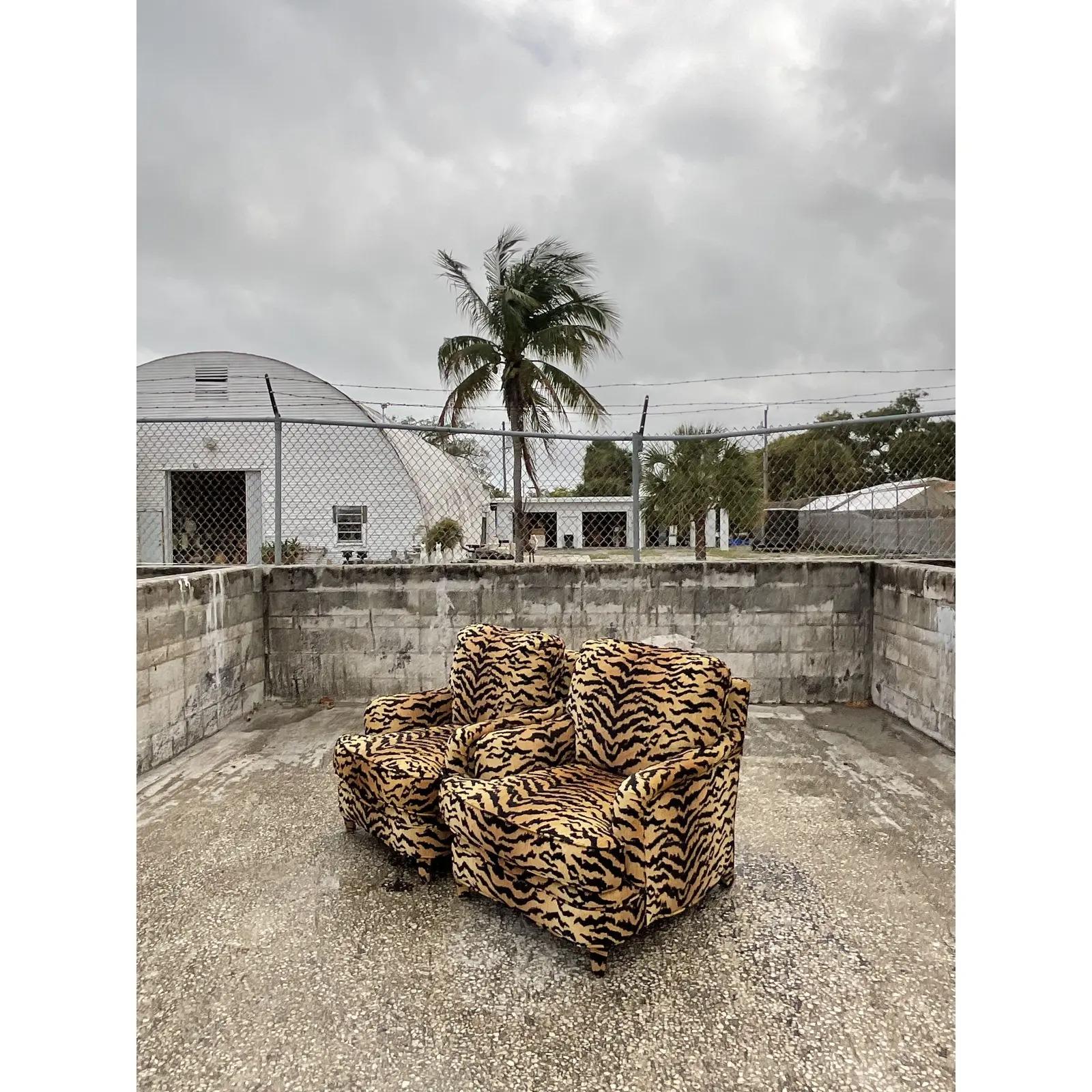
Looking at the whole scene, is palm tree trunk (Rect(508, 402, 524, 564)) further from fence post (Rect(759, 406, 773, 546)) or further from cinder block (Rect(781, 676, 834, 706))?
cinder block (Rect(781, 676, 834, 706))

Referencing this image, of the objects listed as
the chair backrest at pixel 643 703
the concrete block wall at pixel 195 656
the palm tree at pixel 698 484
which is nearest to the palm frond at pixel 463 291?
the palm tree at pixel 698 484

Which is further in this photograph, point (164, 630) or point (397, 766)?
point (164, 630)

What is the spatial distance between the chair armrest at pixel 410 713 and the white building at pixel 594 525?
1957mm

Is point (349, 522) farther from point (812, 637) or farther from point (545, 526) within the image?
point (812, 637)

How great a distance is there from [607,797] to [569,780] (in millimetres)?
173

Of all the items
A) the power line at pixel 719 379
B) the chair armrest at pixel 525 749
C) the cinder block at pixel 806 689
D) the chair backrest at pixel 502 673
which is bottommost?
the cinder block at pixel 806 689

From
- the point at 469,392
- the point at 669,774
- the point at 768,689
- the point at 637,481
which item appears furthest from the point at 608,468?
the point at 469,392

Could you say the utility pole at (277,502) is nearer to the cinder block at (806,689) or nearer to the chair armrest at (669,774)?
the chair armrest at (669,774)

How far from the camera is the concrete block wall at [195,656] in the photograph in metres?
3.23

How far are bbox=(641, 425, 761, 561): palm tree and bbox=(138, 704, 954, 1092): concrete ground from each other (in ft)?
7.23

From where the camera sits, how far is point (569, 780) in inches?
83.7
